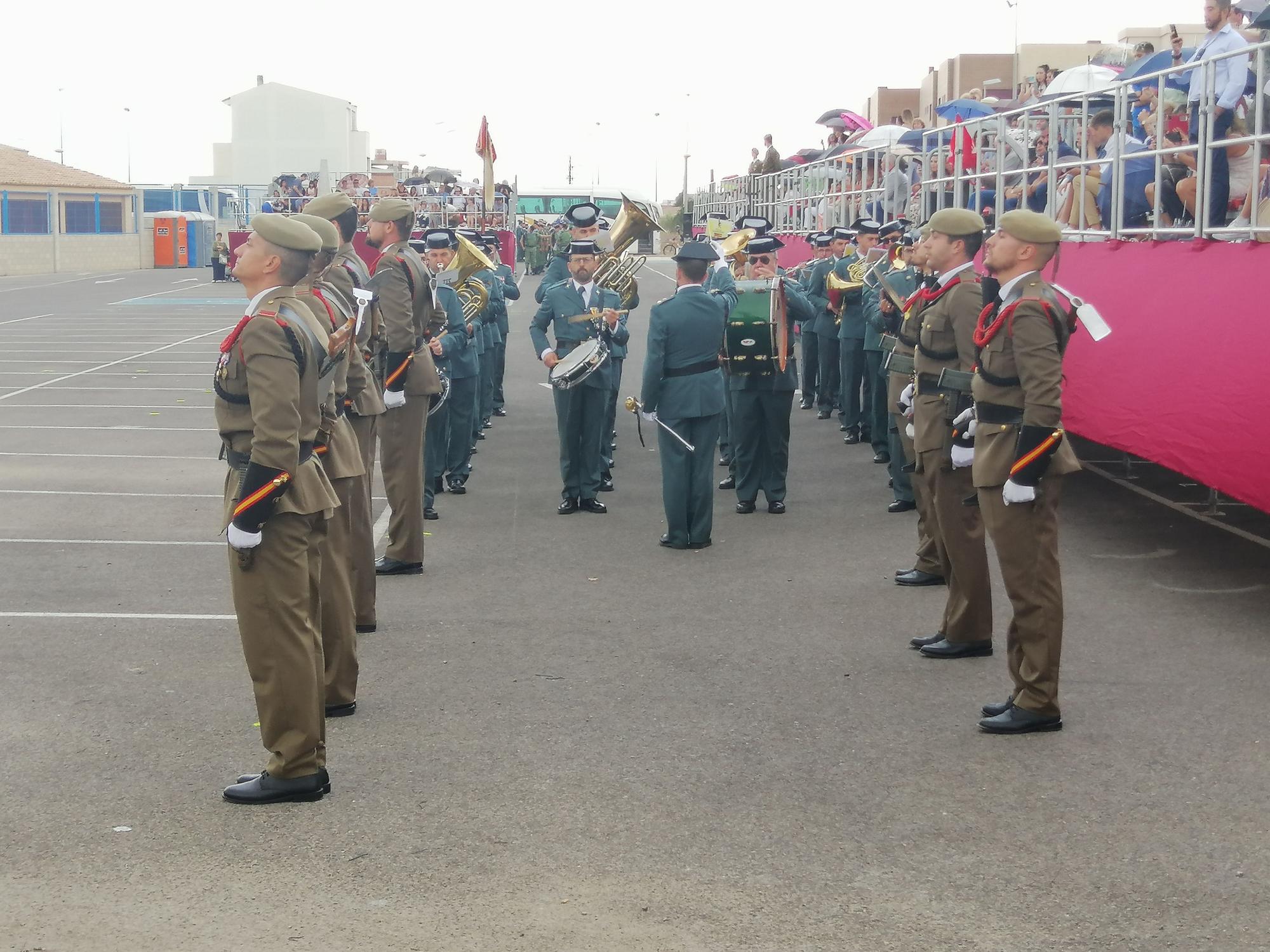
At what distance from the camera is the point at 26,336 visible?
30312mm

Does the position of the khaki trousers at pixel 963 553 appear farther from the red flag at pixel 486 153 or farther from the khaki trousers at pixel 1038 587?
the red flag at pixel 486 153

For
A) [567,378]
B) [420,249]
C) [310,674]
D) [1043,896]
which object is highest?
[420,249]

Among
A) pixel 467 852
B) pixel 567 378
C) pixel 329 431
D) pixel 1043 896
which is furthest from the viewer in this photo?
pixel 567 378

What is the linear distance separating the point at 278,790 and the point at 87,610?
3.51 meters

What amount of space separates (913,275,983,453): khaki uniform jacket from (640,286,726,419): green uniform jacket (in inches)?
114

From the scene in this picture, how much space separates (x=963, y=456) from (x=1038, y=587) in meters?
0.73

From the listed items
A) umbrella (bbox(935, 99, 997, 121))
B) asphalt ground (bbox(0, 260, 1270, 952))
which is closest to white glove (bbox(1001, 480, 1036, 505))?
asphalt ground (bbox(0, 260, 1270, 952))

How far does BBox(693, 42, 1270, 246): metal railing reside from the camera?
9500 millimetres

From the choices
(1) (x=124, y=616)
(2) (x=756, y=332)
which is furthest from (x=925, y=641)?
(2) (x=756, y=332)

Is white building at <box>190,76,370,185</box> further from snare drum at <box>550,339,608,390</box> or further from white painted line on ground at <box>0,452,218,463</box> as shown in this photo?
snare drum at <box>550,339,608,390</box>

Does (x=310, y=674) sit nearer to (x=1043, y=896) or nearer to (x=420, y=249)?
(x=1043, y=896)

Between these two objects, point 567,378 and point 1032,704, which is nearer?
point 1032,704

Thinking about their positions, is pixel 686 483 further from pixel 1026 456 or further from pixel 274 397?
pixel 274 397

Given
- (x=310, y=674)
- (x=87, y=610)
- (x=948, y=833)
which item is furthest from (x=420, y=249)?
(x=948, y=833)
